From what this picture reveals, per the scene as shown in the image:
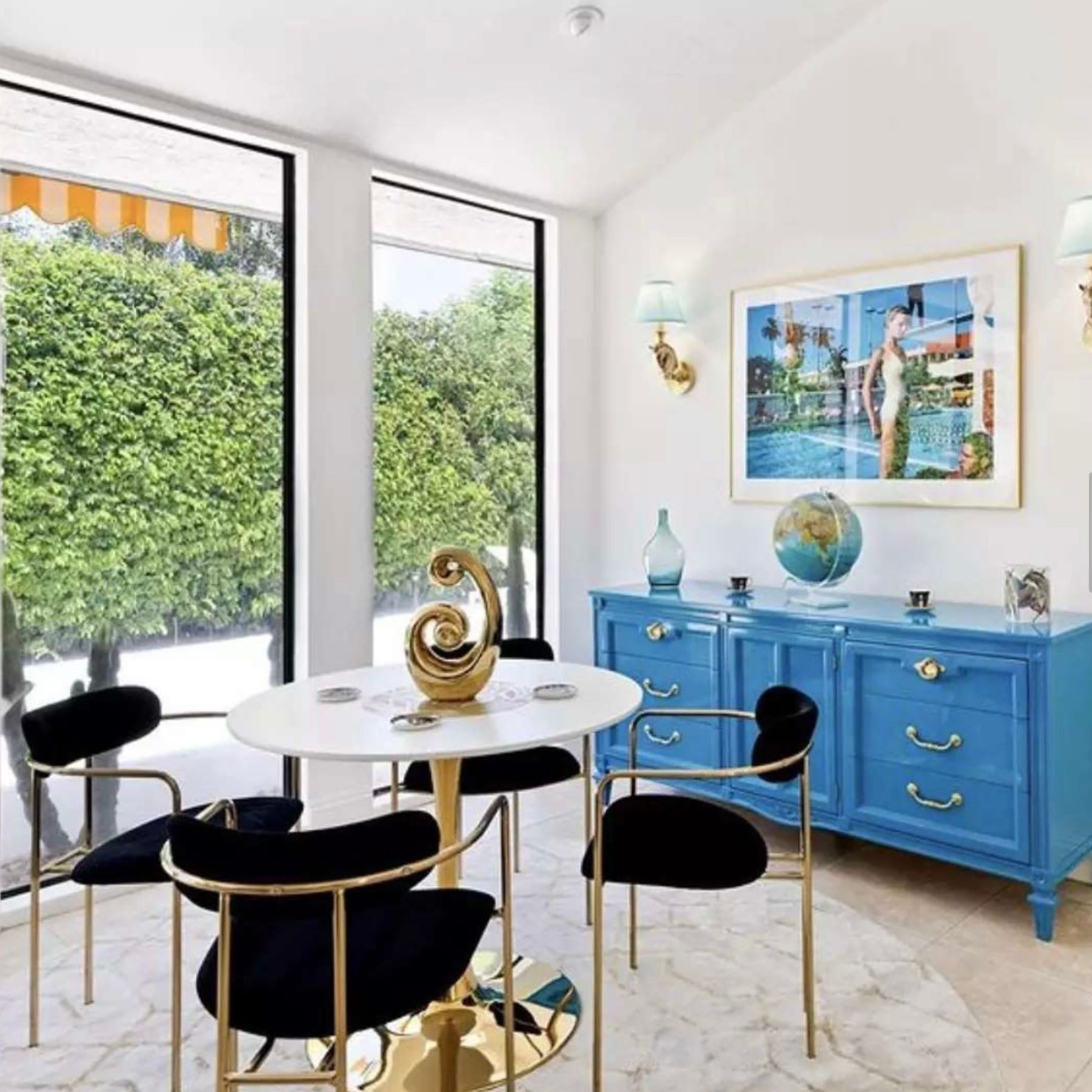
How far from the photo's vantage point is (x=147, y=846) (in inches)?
91.3

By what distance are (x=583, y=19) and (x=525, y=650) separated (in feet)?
6.59

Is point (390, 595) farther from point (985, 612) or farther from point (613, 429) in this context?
point (985, 612)

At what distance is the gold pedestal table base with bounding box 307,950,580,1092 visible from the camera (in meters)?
2.20

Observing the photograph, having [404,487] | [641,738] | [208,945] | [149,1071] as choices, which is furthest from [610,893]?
[404,487]

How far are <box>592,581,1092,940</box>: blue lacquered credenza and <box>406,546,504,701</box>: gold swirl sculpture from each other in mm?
1317

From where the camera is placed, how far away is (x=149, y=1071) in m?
2.23

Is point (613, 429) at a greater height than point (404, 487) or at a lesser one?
greater

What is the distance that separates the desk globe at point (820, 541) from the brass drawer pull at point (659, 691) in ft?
1.89

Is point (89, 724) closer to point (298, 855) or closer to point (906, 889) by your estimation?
point (298, 855)

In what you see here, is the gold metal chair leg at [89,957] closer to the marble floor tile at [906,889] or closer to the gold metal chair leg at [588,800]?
the gold metal chair leg at [588,800]

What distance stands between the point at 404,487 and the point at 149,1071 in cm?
228

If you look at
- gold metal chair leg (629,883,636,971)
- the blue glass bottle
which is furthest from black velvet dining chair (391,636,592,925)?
the blue glass bottle

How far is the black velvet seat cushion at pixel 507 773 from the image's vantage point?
282 centimetres

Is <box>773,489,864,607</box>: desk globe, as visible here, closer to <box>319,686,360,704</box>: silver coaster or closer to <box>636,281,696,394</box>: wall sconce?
<box>636,281,696,394</box>: wall sconce
